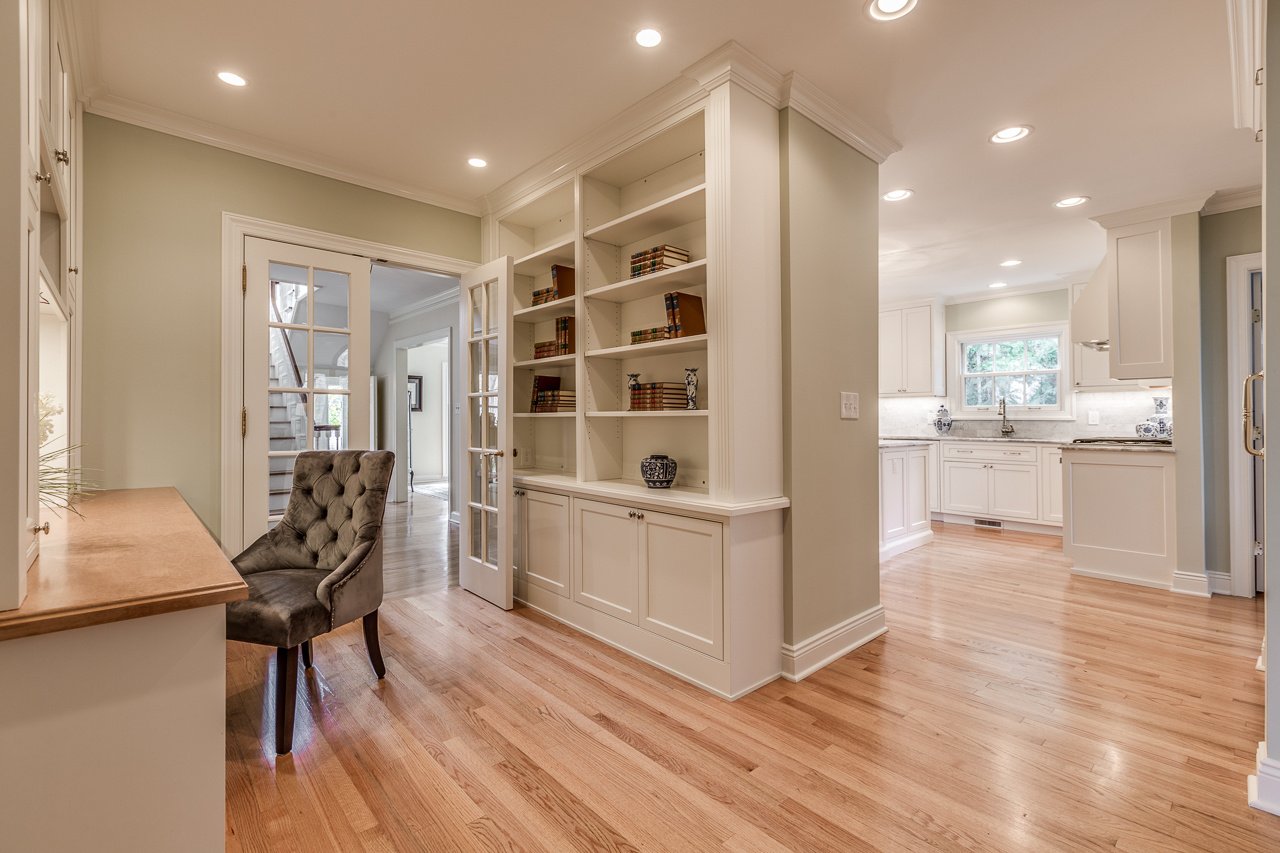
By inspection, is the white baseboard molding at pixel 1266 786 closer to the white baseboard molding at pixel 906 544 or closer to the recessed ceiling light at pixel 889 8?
the recessed ceiling light at pixel 889 8

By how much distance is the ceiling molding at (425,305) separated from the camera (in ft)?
21.2

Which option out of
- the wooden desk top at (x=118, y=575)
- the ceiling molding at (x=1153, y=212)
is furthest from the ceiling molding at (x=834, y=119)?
the wooden desk top at (x=118, y=575)

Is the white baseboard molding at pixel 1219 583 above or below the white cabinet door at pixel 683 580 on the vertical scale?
below

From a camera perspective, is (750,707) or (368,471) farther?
(368,471)

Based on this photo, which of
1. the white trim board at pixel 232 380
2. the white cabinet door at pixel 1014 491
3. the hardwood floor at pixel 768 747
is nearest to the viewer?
the hardwood floor at pixel 768 747

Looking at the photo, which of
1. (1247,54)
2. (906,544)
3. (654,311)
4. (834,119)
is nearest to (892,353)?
(906,544)

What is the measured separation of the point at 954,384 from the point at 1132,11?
5.40 m

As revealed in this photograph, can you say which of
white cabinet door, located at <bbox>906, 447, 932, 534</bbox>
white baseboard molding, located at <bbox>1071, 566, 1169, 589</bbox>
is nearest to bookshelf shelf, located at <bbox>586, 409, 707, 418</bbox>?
white cabinet door, located at <bbox>906, 447, 932, 534</bbox>

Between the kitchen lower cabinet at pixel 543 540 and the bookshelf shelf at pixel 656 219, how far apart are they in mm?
1475

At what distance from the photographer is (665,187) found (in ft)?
10.4

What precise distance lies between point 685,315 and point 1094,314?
11.9ft

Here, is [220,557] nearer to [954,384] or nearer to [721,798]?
[721,798]

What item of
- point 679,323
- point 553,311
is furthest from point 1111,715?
point 553,311

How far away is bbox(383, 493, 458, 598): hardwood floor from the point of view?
4.05m
